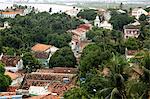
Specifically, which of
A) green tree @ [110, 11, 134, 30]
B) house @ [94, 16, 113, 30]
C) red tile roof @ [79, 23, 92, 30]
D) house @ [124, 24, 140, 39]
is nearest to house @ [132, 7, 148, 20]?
house @ [94, 16, 113, 30]

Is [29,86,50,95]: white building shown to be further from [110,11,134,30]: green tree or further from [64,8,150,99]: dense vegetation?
[110,11,134,30]: green tree

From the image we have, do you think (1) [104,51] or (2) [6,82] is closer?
(2) [6,82]

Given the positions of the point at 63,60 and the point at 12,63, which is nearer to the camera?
the point at 63,60

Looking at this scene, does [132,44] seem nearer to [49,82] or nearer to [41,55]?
[41,55]

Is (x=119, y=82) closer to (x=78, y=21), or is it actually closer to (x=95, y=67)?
A: (x=95, y=67)

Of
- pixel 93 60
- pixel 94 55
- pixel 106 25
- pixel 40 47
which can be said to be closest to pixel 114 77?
pixel 93 60

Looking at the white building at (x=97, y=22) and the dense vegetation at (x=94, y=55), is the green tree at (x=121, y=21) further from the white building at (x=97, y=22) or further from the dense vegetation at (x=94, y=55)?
the white building at (x=97, y=22)

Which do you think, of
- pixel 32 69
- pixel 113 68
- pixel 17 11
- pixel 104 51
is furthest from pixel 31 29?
pixel 113 68
